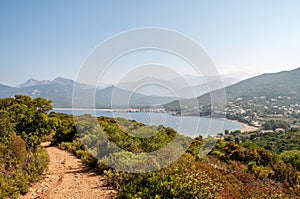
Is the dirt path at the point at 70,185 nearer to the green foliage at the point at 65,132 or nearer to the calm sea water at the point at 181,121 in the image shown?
the calm sea water at the point at 181,121

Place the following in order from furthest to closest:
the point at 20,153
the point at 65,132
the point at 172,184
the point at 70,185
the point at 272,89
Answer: the point at 272,89, the point at 65,132, the point at 20,153, the point at 70,185, the point at 172,184

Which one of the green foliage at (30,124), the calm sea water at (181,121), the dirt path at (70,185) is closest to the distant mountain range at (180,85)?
the calm sea water at (181,121)

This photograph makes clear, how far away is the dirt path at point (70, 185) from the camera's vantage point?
5176mm

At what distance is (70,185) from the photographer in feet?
19.0

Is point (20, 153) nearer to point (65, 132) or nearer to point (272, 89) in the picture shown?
point (65, 132)

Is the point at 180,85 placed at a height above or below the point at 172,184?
above

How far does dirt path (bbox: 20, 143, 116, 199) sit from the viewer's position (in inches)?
204

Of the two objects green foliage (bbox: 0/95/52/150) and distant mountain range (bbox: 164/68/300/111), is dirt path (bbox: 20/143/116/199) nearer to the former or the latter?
green foliage (bbox: 0/95/52/150)

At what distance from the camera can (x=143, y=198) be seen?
4270 mm

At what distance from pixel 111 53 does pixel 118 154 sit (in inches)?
110

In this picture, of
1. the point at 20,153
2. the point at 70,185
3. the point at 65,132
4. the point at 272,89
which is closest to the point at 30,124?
the point at 65,132

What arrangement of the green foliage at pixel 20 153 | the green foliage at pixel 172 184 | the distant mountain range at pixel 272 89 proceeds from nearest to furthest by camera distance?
the green foliage at pixel 172 184, the green foliage at pixel 20 153, the distant mountain range at pixel 272 89

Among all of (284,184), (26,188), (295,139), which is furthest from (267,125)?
(26,188)

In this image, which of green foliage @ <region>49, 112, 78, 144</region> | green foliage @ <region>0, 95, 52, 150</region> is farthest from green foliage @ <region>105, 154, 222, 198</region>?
green foliage @ <region>49, 112, 78, 144</region>
